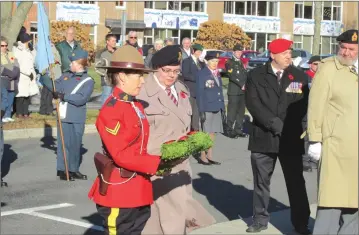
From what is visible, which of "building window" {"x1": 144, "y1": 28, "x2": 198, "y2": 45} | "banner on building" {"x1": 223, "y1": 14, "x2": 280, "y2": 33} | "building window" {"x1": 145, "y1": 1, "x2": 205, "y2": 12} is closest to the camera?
"building window" {"x1": 144, "y1": 28, "x2": 198, "y2": 45}

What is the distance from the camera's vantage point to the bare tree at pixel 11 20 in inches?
765

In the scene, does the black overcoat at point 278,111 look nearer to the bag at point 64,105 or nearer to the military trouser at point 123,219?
the military trouser at point 123,219

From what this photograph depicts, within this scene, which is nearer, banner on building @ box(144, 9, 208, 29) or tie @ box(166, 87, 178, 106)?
tie @ box(166, 87, 178, 106)

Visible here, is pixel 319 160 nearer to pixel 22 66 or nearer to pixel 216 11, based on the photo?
pixel 22 66

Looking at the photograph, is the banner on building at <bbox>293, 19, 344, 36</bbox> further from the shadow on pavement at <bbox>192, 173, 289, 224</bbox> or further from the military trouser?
the military trouser

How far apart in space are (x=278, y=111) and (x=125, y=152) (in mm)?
2965

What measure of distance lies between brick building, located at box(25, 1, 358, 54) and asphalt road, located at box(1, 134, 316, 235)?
34334 mm

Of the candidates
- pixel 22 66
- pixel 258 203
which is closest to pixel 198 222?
pixel 258 203

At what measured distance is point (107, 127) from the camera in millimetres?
5445

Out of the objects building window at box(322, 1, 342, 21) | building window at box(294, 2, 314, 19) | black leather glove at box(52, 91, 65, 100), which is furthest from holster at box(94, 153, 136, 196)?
building window at box(322, 1, 342, 21)

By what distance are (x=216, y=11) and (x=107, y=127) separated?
56.3 meters

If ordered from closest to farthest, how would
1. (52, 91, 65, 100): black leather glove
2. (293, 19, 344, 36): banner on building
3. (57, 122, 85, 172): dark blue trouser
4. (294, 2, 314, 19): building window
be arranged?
→ (52, 91, 65, 100): black leather glove < (57, 122, 85, 172): dark blue trouser < (293, 19, 344, 36): banner on building < (294, 2, 314, 19): building window

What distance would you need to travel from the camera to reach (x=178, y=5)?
59.8 meters

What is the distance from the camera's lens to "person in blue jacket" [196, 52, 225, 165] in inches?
519
